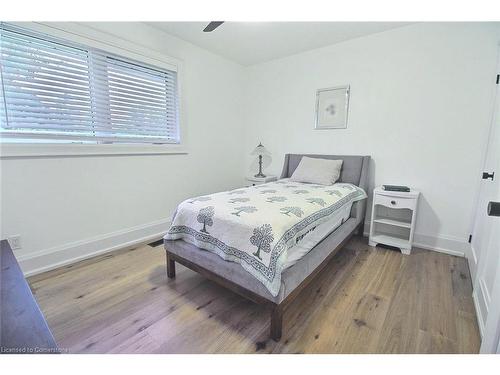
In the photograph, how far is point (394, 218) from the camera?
9.14ft

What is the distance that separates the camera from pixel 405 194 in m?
2.38

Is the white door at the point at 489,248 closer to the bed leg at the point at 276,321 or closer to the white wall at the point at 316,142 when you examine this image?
the white wall at the point at 316,142

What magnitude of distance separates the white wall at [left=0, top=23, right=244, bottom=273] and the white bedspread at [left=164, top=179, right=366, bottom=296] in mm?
1056

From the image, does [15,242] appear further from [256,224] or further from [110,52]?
[256,224]

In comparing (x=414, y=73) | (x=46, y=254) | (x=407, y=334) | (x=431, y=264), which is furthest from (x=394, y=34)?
(x=46, y=254)

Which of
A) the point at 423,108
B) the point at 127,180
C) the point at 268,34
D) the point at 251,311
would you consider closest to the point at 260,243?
the point at 251,311

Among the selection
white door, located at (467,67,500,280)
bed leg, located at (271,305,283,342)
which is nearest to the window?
bed leg, located at (271,305,283,342)

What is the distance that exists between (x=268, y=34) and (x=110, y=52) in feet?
5.76

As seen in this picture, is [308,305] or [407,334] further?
[308,305]

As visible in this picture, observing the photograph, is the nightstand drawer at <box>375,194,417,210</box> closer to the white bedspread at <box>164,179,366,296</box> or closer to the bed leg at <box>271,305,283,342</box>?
the white bedspread at <box>164,179,366,296</box>

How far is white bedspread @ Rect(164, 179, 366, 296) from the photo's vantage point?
52.8 inches

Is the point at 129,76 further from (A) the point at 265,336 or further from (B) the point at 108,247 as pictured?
(A) the point at 265,336

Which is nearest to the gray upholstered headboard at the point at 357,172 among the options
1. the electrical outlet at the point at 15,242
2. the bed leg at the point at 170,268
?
the bed leg at the point at 170,268

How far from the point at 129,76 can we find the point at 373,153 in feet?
9.85
